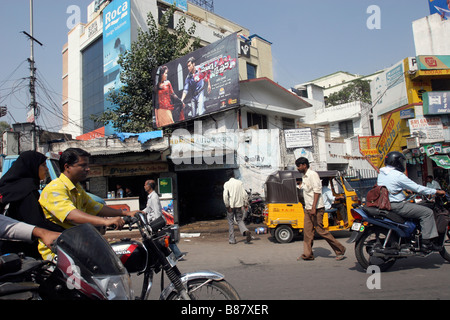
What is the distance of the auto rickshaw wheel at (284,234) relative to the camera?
8.05 meters

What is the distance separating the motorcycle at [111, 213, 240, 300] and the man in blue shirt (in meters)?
3.28

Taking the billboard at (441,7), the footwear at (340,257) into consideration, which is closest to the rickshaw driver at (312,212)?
the footwear at (340,257)

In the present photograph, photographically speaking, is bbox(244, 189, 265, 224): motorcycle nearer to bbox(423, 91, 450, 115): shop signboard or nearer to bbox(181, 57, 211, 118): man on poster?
bbox(181, 57, 211, 118): man on poster

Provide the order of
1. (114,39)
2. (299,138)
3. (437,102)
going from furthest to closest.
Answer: (114,39), (437,102), (299,138)

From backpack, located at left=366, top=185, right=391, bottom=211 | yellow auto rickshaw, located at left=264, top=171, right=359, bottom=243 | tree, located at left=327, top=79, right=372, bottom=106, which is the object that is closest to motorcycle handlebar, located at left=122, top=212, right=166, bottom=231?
backpack, located at left=366, top=185, right=391, bottom=211

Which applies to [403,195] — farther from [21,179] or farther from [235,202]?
[21,179]

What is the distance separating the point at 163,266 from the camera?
97.5 inches

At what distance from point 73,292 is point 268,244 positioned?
22.0ft

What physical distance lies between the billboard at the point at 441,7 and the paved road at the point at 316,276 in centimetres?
1991

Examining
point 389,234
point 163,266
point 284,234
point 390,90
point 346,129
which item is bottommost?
point 284,234

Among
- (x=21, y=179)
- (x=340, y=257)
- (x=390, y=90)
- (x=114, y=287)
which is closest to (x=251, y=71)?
(x=390, y=90)

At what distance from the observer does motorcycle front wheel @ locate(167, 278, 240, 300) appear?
2.41m

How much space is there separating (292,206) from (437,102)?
40.9 ft

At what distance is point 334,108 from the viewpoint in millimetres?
24422
